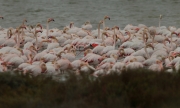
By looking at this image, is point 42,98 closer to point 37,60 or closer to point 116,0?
point 37,60

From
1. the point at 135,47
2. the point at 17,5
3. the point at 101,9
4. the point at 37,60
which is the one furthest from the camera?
the point at 17,5

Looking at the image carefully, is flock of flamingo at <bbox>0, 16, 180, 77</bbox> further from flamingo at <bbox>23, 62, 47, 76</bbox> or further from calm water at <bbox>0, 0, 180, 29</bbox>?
calm water at <bbox>0, 0, 180, 29</bbox>

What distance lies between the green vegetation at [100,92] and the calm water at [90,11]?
48.5ft

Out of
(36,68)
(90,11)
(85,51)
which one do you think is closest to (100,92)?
(36,68)

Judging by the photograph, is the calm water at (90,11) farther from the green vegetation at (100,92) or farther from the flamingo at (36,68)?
the green vegetation at (100,92)

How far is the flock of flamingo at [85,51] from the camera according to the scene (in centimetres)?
1369

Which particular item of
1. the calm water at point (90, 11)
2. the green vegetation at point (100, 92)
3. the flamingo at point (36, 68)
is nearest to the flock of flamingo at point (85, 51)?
the flamingo at point (36, 68)

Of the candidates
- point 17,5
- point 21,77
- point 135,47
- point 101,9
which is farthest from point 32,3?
point 21,77

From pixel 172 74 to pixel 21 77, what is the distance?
2423mm

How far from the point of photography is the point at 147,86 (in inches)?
331

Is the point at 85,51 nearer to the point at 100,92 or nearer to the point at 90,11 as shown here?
the point at 100,92

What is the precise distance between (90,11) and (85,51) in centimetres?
1340

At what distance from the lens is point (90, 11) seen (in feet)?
95.0

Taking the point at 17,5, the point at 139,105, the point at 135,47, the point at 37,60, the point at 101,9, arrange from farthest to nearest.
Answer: the point at 17,5 → the point at 101,9 → the point at 135,47 → the point at 37,60 → the point at 139,105
